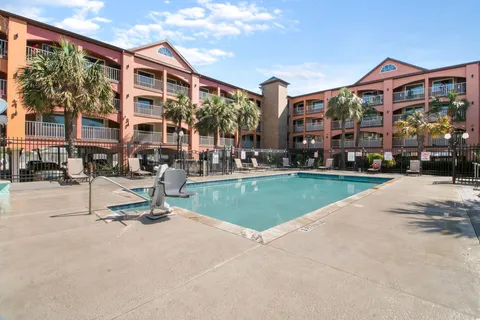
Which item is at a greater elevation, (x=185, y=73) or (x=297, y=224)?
(x=185, y=73)

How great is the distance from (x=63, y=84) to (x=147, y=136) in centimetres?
1139

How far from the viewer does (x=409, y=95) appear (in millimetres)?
26219

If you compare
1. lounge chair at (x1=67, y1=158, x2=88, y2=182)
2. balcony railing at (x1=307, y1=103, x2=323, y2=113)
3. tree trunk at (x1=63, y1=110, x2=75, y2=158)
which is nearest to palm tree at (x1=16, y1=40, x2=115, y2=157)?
tree trunk at (x1=63, y1=110, x2=75, y2=158)

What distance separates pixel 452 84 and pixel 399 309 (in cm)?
3073

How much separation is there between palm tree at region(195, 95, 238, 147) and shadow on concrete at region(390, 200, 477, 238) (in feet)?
46.1

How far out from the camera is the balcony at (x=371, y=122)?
91.6 ft

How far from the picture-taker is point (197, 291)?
2406 millimetres

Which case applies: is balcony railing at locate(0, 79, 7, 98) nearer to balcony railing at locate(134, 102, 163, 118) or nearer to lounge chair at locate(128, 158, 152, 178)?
balcony railing at locate(134, 102, 163, 118)

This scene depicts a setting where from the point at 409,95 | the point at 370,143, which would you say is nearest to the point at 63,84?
the point at 370,143

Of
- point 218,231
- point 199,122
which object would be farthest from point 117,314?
point 199,122

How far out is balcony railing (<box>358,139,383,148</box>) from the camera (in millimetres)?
27706

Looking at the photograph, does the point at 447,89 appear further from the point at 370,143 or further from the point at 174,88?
the point at 174,88

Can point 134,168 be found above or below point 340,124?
below

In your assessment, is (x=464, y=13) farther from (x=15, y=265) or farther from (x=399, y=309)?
(x=15, y=265)
